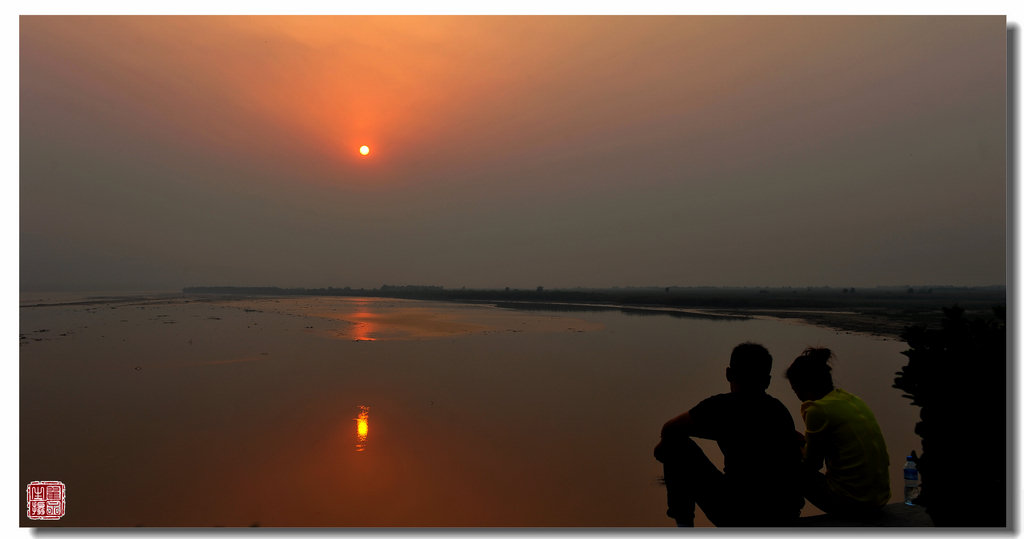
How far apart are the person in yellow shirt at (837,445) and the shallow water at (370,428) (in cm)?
227

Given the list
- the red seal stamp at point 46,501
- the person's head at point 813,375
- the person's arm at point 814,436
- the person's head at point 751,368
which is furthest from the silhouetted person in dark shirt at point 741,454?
the red seal stamp at point 46,501

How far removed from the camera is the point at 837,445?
376 cm

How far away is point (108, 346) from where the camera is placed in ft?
60.7

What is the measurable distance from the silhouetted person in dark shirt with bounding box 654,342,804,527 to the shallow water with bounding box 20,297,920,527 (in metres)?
2.34

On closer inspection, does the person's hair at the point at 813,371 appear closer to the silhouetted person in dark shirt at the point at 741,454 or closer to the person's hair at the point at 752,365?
the silhouetted person in dark shirt at the point at 741,454

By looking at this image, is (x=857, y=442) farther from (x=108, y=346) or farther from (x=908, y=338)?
(x=108, y=346)

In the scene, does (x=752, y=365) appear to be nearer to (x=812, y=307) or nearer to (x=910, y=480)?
(x=910, y=480)

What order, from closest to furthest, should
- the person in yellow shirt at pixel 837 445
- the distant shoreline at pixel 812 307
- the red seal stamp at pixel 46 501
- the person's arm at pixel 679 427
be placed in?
1. the person's arm at pixel 679 427
2. the person in yellow shirt at pixel 837 445
3. the red seal stamp at pixel 46 501
4. the distant shoreline at pixel 812 307

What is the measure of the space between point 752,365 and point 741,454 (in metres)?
0.56

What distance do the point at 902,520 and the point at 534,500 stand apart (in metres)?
3.27

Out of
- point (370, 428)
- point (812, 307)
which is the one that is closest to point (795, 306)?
point (812, 307)

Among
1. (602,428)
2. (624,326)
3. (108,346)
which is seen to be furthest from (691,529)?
(624,326)

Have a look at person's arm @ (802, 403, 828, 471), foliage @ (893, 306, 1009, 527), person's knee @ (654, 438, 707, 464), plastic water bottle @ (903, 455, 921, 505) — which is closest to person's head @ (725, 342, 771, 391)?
person's knee @ (654, 438, 707, 464)

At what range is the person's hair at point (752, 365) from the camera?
3414mm
